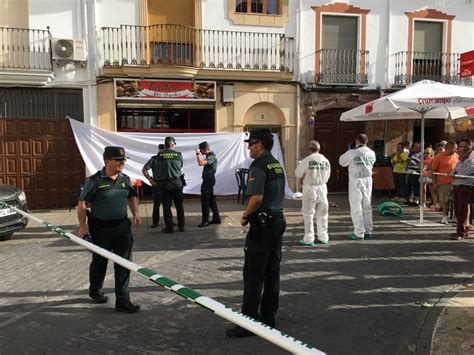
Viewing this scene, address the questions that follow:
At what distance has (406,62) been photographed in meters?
14.8

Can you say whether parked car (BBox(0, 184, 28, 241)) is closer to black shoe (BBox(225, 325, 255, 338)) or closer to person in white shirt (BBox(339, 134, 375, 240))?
black shoe (BBox(225, 325, 255, 338))

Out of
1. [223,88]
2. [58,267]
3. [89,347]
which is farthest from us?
[223,88]

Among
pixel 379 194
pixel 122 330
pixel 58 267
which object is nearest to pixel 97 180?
pixel 122 330

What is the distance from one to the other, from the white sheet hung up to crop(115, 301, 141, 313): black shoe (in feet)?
22.0

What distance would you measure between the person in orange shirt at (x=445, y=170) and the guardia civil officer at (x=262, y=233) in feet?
21.1

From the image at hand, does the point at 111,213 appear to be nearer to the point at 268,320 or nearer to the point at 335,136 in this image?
the point at 268,320

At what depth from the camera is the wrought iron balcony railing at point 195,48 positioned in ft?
41.9

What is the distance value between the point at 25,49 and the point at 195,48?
4.63 metres

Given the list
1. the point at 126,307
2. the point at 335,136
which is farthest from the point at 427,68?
the point at 126,307

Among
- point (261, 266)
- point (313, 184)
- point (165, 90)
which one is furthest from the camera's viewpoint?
point (165, 90)

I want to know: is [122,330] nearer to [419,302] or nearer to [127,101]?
[419,302]

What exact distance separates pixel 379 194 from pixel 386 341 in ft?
34.5

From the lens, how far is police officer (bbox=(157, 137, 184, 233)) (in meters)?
8.94

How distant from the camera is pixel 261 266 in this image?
13.7 ft
